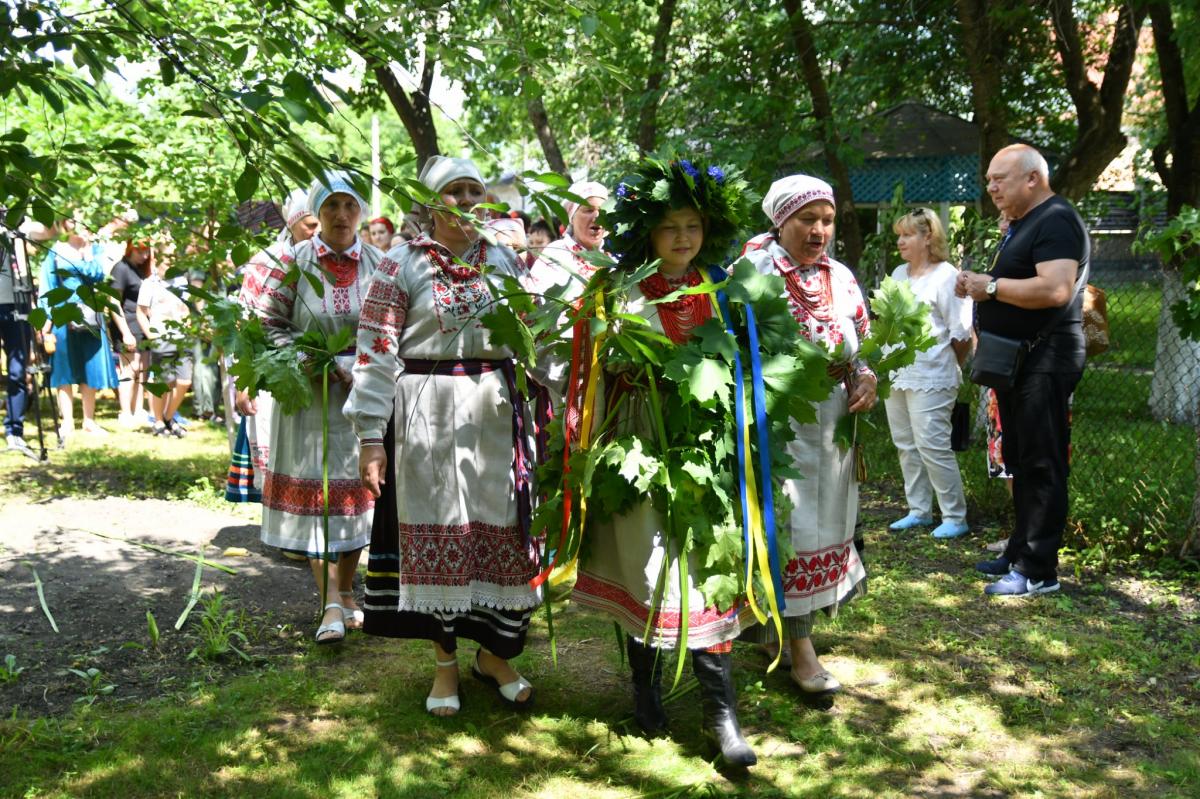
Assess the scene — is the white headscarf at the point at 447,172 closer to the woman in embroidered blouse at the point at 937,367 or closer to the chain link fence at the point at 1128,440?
the woman in embroidered blouse at the point at 937,367

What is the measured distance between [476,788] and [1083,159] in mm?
7679

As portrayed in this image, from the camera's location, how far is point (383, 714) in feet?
13.8

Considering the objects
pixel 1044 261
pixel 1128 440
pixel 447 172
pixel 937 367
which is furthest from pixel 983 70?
pixel 447 172

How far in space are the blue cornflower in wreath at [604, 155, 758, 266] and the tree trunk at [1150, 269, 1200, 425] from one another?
Answer: 720 centimetres

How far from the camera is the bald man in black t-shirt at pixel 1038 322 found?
5219 mm

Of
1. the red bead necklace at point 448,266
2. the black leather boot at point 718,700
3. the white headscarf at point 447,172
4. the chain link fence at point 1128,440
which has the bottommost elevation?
the black leather boot at point 718,700

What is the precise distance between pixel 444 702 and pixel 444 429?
1056 mm

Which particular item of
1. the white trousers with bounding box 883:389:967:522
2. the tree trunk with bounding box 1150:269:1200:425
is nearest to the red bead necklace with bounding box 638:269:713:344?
the white trousers with bounding box 883:389:967:522

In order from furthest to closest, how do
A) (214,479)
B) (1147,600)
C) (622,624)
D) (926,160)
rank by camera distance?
1. (926,160)
2. (214,479)
3. (1147,600)
4. (622,624)

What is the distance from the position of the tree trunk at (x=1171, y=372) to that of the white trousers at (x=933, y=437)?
3.98 m

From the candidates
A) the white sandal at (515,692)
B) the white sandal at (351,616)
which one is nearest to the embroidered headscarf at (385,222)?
the white sandal at (351,616)

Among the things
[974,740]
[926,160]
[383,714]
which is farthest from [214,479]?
[926,160]

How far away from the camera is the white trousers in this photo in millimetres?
6648

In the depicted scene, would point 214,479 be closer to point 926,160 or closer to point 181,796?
point 181,796
